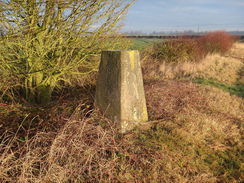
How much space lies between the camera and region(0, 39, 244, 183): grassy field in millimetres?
2367

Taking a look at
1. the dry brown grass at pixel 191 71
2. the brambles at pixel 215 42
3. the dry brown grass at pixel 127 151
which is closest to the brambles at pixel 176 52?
the dry brown grass at pixel 191 71

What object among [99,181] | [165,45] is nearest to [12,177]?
[99,181]

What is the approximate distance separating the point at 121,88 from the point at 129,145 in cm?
86

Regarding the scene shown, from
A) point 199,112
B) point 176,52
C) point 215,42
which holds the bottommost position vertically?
point 199,112

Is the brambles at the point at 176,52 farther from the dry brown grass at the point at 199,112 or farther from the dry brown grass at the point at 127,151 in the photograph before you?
the dry brown grass at the point at 127,151

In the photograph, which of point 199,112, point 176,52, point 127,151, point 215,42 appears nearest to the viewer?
point 127,151

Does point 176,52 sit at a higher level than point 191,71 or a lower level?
higher

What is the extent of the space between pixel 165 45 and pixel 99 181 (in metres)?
9.14

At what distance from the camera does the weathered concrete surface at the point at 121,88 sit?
3283 millimetres

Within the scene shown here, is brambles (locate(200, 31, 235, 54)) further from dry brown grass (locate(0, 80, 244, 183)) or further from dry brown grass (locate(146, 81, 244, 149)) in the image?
dry brown grass (locate(0, 80, 244, 183))

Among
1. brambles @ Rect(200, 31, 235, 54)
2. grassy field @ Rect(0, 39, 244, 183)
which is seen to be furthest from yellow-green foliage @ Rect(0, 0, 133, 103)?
brambles @ Rect(200, 31, 235, 54)

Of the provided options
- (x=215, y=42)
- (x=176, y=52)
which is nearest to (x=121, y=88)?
(x=176, y=52)

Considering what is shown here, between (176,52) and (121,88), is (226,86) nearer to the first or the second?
(176,52)

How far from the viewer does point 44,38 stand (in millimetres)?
4512
